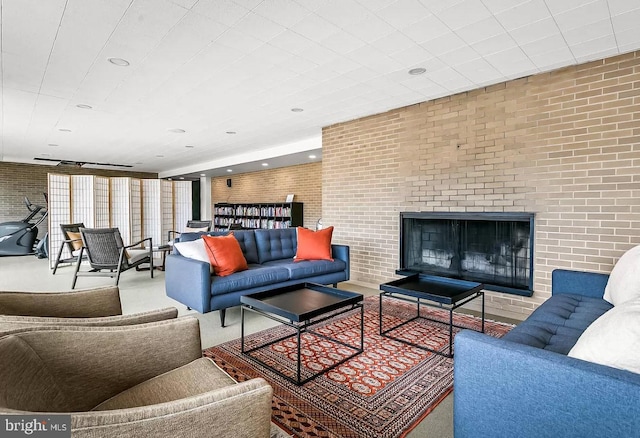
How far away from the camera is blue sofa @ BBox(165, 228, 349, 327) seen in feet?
10.4

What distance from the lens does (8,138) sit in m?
6.54

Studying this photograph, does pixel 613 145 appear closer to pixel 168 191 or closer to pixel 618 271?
pixel 618 271

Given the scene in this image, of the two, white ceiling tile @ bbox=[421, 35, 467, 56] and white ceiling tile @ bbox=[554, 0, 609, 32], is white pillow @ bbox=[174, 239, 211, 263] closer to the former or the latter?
white ceiling tile @ bbox=[421, 35, 467, 56]

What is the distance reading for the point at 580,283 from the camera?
2.66 m

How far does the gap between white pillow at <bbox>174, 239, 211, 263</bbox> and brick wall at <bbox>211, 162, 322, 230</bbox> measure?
15.8ft

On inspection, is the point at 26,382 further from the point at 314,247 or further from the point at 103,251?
the point at 103,251

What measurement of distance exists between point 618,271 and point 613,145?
1.41m

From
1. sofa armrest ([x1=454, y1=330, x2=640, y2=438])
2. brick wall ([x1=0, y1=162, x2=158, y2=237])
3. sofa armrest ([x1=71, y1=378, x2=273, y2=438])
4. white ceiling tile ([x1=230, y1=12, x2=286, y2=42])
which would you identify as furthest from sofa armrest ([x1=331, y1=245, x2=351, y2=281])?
brick wall ([x1=0, y1=162, x2=158, y2=237])

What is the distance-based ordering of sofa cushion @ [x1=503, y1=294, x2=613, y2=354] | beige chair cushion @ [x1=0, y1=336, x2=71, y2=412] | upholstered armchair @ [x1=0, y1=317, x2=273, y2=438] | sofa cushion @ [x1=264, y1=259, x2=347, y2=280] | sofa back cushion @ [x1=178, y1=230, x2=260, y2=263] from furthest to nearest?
1. sofa back cushion @ [x1=178, y1=230, x2=260, y2=263]
2. sofa cushion @ [x1=264, y1=259, x2=347, y2=280]
3. sofa cushion @ [x1=503, y1=294, x2=613, y2=354]
4. beige chair cushion @ [x1=0, y1=336, x2=71, y2=412]
5. upholstered armchair @ [x1=0, y1=317, x2=273, y2=438]

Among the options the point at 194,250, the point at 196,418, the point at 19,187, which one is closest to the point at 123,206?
the point at 194,250

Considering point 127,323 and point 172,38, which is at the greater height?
point 172,38

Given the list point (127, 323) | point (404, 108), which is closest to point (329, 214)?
point (404, 108)

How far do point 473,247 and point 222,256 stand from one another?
2890 millimetres
